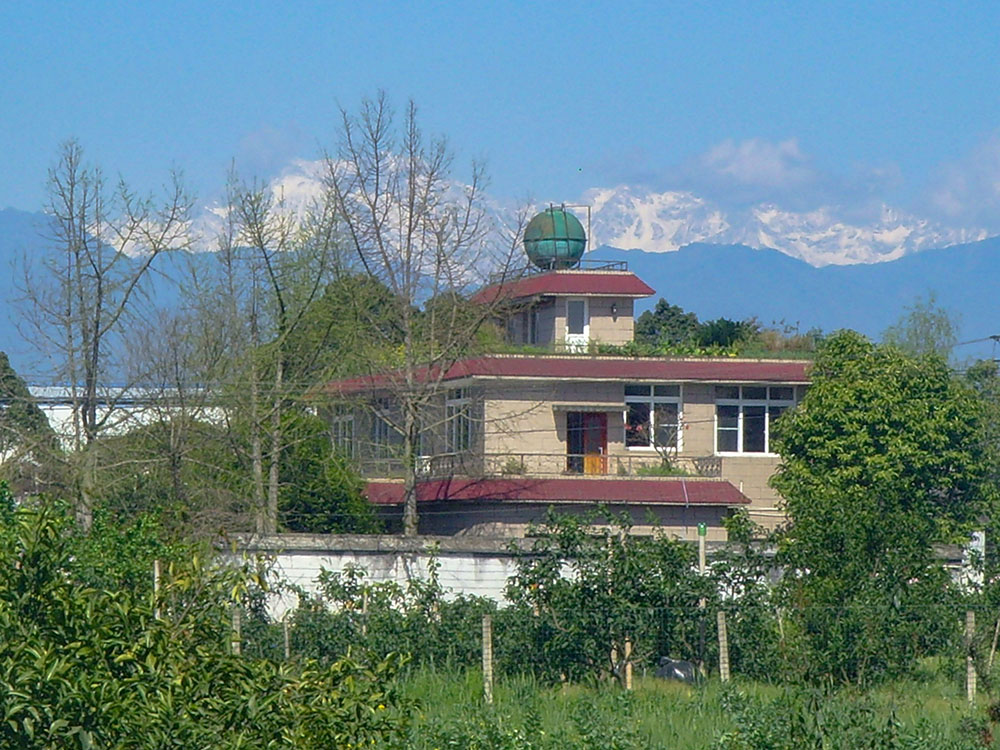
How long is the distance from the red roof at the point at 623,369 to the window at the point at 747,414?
58 cm

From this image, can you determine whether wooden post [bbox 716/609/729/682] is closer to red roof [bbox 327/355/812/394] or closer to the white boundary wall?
the white boundary wall

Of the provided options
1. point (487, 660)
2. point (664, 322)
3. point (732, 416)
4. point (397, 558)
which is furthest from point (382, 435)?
point (664, 322)

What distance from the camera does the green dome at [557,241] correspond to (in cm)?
4828

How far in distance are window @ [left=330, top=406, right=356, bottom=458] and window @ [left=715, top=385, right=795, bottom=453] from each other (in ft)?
35.3

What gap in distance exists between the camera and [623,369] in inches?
1550

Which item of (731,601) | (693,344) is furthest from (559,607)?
(693,344)

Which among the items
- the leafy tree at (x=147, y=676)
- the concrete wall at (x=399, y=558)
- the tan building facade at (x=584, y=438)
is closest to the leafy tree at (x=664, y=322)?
the tan building facade at (x=584, y=438)

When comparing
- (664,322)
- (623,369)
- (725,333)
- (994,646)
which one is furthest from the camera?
(664,322)

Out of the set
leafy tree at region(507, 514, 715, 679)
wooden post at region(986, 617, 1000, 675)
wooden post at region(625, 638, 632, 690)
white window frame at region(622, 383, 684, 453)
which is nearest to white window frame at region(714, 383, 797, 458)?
white window frame at region(622, 383, 684, 453)

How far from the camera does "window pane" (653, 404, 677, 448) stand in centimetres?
4000

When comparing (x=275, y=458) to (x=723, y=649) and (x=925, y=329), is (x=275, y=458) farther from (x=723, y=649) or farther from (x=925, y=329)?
(x=925, y=329)

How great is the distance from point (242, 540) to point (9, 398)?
9.50m

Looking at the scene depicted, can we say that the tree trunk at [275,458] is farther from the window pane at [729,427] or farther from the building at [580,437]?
the window pane at [729,427]

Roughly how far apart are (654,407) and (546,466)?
396 centimetres
